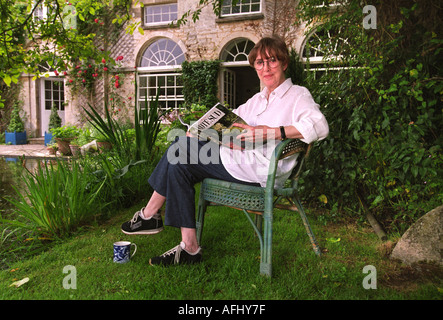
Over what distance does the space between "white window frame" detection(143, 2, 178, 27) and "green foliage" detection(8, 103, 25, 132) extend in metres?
5.00

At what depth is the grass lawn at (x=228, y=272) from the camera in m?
1.70

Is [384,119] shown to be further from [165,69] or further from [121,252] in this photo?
[165,69]

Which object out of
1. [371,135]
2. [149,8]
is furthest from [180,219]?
[149,8]

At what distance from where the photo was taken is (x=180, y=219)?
197cm

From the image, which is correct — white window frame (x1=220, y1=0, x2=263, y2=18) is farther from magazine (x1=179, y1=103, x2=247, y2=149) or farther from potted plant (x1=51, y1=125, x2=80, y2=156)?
magazine (x1=179, y1=103, x2=247, y2=149)

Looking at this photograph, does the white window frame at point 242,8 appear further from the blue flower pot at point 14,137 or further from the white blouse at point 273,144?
the white blouse at point 273,144

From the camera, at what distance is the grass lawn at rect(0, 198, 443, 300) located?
1.70 metres

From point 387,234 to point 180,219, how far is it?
155 centimetres

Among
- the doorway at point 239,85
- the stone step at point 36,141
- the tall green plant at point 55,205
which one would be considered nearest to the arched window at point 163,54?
the doorway at point 239,85

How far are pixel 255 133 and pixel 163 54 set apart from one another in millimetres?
8550

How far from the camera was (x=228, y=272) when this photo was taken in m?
1.95

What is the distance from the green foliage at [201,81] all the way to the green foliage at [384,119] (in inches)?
244
